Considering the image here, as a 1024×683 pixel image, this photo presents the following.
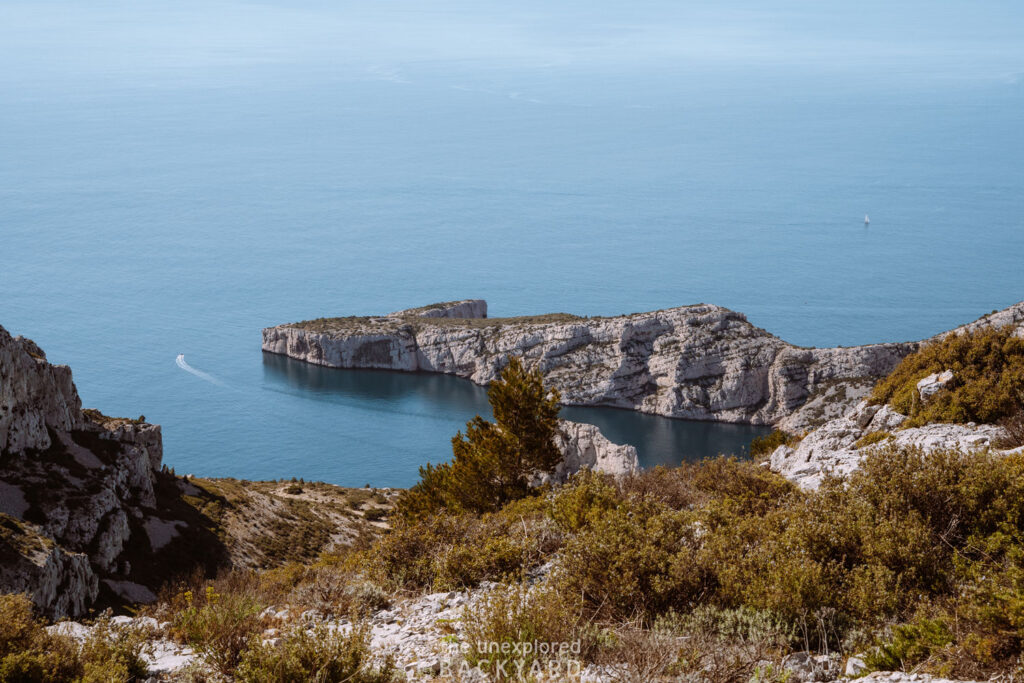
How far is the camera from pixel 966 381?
22.9 metres

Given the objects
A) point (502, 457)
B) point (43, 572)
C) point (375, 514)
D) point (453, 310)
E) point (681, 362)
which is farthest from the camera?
point (453, 310)

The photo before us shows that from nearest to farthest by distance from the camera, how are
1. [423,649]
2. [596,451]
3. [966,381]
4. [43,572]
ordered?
[423,649] < [966,381] < [43,572] < [596,451]

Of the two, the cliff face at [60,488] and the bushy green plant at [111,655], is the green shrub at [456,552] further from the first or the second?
the cliff face at [60,488]

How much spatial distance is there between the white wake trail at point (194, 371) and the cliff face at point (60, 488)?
81054 millimetres

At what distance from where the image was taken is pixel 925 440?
20.4 metres

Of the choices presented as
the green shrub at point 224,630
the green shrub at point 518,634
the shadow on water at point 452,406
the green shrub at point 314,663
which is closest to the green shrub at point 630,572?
the green shrub at point 518,634

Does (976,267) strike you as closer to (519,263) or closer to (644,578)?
(519,263)

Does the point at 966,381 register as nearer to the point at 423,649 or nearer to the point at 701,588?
the point at 701,588

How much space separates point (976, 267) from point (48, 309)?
177 m

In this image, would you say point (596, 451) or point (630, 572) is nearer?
point (630, 572)

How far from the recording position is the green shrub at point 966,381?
845 inches

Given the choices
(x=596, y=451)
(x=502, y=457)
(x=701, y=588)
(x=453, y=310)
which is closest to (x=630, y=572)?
(x=701, y=588)

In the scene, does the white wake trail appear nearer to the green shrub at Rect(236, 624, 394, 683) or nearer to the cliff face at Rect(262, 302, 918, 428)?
the cliff face at Rect(262, 302, 918, 428)

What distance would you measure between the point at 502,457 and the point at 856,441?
37.3ft
